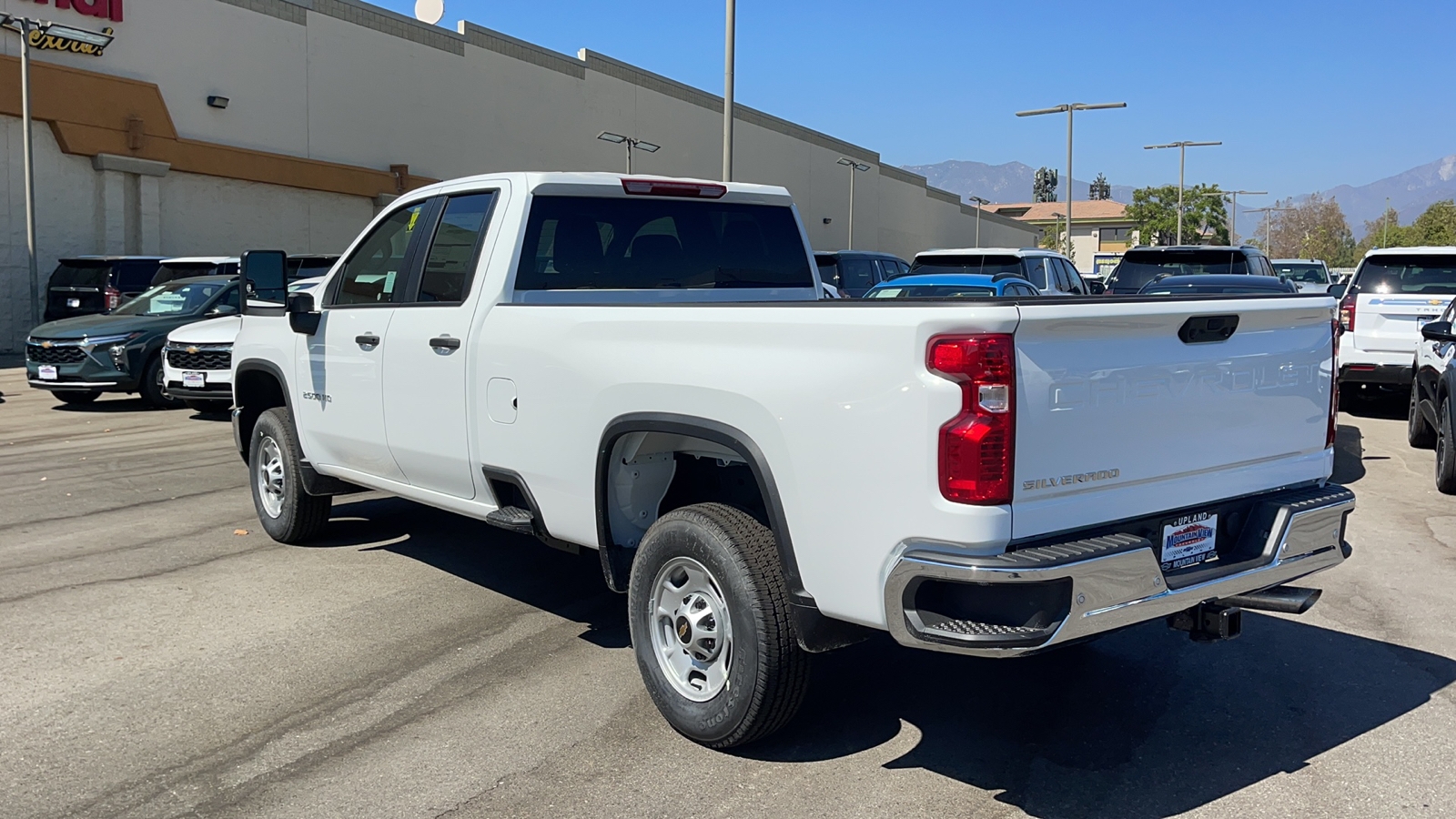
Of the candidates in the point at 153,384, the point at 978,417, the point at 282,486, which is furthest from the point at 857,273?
the point at 978,417

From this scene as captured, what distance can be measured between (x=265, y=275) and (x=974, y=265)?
1063cm

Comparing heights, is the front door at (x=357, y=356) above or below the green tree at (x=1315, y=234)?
below

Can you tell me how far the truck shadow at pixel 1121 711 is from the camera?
402 cm

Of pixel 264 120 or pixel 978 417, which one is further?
pixel 264 120

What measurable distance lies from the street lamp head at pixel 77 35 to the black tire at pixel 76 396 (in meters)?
10.0

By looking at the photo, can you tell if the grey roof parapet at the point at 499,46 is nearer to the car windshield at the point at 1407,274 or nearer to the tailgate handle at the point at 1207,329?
the car windshield at the point at 1407,274

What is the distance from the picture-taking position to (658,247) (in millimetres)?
5820

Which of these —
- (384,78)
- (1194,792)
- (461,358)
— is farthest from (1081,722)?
(384,78)

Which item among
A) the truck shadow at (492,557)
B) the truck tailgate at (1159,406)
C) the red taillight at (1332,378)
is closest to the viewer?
the truck tailgate at (1159,406)

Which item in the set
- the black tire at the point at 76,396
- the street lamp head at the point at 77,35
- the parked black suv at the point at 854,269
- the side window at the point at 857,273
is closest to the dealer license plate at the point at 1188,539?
the black tire at the point at 76,396

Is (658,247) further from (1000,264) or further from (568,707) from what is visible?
(1000,264)

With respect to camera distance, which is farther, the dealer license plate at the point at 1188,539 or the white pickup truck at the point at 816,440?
the dealer license plate at the point at 1188,539

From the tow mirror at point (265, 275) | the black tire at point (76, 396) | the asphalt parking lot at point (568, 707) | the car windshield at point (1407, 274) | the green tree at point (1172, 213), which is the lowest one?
the asphalt parking lot at point (568, 707)

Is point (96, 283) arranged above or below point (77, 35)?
below
